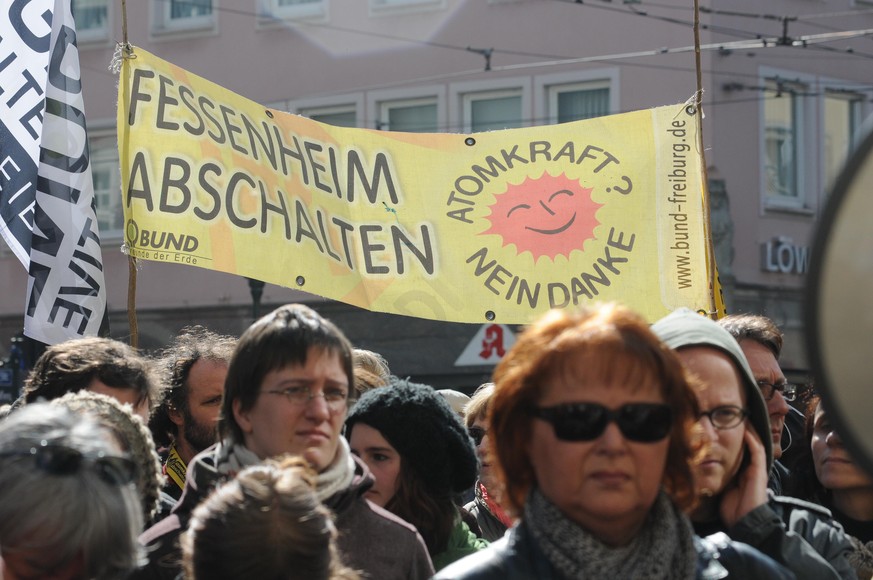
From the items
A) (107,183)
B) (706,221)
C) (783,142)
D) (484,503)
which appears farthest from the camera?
(107,183)

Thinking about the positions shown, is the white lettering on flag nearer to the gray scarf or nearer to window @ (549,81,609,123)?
the gray scarf

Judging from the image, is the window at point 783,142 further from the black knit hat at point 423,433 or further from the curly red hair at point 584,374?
the curly red hair at point 584,374

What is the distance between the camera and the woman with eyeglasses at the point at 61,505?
7.79ft

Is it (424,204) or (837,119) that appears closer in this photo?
(424,204)

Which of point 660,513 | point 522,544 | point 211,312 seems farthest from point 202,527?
point 211,312

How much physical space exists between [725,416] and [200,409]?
2.44m

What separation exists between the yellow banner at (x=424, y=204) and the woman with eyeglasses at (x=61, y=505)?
11.2 ft

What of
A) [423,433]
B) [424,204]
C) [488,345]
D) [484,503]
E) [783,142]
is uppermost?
[424,204]

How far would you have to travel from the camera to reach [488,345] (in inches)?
794

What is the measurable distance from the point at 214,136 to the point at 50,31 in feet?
3.30

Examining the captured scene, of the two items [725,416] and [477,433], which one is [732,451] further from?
[477,433]

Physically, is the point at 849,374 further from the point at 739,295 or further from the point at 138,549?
the point at 739,295

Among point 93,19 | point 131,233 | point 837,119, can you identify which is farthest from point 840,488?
point 93,19

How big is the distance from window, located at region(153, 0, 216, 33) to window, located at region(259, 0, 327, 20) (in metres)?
0.96
